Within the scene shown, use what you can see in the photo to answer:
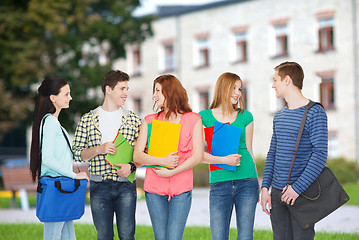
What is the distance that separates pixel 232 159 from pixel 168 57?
35.5 meters

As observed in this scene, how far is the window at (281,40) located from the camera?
35000mm

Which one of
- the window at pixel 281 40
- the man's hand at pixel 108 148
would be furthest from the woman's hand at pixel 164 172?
the window at pixel 281 40

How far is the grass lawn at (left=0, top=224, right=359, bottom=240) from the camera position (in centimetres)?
912

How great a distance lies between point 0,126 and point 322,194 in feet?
75.1

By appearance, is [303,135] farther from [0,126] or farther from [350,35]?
[350,35]

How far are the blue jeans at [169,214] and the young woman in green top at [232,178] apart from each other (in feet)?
1.43

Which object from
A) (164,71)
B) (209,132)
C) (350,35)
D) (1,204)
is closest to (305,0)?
(350,35)

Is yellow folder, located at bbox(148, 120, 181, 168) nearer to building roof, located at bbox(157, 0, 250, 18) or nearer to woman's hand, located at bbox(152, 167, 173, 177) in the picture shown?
woman's hand, located at bbox(152, 167, 173, 177)

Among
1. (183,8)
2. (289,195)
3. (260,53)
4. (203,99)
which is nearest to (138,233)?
(289,195)

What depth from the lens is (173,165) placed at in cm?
538

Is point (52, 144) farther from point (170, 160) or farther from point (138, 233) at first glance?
point (138, 233)

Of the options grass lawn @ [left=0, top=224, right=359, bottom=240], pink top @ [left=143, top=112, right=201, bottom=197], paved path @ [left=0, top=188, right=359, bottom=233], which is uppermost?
pink top @ [left=143, top=112, right=201, bottom=197]

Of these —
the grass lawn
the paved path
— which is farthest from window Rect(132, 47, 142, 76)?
the grass lawn

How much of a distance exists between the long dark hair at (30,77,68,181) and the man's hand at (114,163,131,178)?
0.77m
